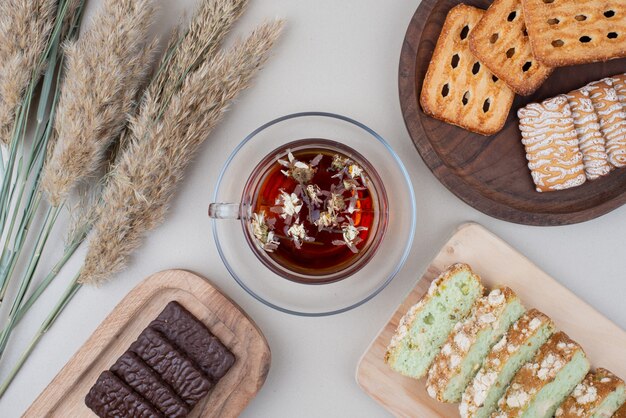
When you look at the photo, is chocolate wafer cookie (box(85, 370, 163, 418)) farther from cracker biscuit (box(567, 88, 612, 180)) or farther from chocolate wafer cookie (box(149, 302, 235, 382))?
cracker biscuit (box(567, 88, 612, 180))

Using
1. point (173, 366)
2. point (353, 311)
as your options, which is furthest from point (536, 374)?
point (173, 366)

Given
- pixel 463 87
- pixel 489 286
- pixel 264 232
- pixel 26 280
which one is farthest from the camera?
pixel 26 280

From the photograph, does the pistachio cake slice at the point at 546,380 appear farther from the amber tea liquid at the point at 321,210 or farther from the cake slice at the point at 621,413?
the amber tea liquid at the point at 321,210

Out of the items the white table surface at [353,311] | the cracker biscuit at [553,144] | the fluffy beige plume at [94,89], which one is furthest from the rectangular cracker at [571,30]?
the fluffy beige plume at [94,89]

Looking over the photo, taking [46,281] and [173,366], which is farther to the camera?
[46,281]

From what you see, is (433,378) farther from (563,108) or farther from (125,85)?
(125,85)

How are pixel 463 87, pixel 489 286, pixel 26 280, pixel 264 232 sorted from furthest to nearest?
pixel 26 280, pixel 489 286, pixel 463 87, pixel 264 232

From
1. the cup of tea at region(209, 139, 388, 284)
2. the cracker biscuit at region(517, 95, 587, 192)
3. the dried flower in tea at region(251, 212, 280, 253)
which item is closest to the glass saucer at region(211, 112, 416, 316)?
the cup of tea at region(209, 139, 388, 284)

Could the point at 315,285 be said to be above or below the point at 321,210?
below

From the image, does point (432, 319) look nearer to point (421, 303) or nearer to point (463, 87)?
point (421, 303)
